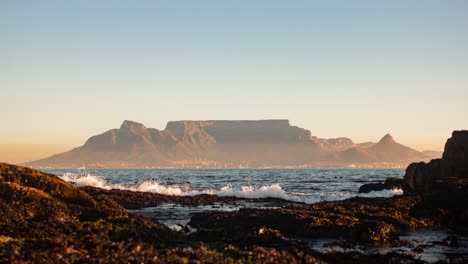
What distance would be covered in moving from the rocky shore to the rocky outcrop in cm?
1149

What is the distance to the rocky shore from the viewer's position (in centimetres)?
1420

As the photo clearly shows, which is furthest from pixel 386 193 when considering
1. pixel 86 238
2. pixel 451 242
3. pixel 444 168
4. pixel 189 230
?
pixel 86 238

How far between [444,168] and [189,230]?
3348cm

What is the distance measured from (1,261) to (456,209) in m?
30.8

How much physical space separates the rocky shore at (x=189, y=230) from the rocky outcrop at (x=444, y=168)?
37.7 feet

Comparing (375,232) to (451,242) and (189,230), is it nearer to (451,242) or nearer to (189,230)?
(451,242)

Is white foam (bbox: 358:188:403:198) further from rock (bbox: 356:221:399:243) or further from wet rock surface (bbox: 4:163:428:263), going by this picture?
wet rock surface (bbox: 4:163:428:263)

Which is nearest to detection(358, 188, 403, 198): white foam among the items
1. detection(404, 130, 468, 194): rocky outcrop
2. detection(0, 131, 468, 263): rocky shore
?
detection(404, 130, 468, 194): rocky outcrop

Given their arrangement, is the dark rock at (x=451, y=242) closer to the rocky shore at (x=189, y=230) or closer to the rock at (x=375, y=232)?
the rocky shore at (x=189, y=230)

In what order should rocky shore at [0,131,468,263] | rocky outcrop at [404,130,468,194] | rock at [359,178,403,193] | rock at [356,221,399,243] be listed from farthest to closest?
rock at [359,178,403,193]
rocky outcrop at [404,130,468,194]
rock at [356,221,399,243]
rocky shore at [0,131,468,263]

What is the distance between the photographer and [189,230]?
2614 cm

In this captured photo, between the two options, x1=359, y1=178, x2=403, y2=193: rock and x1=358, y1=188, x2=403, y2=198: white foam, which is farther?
x1=359, y1=178, x2=403, y2=193: rock

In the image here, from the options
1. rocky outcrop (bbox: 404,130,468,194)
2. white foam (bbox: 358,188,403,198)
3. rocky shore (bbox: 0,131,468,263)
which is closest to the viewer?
rocky shore (bbox: 0,131,468,263)

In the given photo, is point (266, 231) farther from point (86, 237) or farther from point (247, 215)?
point (86, 237)
